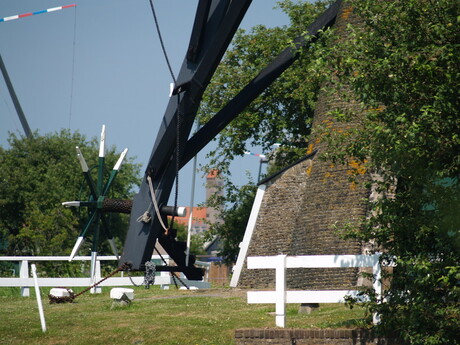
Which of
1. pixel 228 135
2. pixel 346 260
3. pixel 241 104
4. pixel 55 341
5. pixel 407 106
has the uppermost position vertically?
pixel 228 135

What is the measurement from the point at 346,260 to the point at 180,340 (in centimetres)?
265

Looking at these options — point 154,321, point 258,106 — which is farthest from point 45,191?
point 154,321

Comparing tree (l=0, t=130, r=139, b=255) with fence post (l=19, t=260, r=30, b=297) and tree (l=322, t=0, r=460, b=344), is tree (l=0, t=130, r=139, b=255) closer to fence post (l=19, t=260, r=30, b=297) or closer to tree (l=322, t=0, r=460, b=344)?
fence post (l=19, t=260, r=30, b=297)

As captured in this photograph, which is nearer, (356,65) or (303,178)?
(356,65)

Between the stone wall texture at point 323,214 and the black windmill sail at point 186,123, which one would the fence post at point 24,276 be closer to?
the black windmill sail at point 186,123

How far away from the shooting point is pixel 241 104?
19.2 meters

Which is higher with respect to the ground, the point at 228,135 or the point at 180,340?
the point at 228,135

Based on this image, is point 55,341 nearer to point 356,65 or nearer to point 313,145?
point 356,65

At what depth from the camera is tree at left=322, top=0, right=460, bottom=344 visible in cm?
1049

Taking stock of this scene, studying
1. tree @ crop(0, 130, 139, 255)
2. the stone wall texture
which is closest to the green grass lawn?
the stone wall texture

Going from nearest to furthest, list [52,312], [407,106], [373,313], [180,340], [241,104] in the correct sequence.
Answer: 1. [407,106]
2. [373,313]
3. [180,340]
4. [52,312]
5. [241,104]

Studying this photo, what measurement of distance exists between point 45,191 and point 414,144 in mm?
57532

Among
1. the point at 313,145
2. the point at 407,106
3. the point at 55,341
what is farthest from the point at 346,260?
the point at 313,145

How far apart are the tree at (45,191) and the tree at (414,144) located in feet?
150
